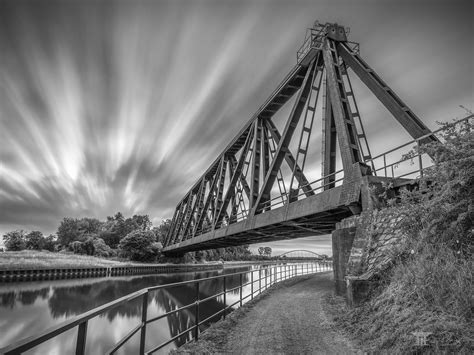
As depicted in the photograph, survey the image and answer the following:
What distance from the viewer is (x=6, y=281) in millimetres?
32875

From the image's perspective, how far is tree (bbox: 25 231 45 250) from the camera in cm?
11436

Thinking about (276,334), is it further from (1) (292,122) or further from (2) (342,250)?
(1) (292,122)

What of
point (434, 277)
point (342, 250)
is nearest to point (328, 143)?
point (342, 250)

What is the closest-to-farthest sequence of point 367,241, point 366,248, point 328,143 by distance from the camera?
point 366,248, point 367,241, point 328,143

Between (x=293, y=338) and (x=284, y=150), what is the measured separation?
454 inches

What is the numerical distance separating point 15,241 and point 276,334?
136 metres

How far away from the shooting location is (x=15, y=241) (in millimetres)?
109250

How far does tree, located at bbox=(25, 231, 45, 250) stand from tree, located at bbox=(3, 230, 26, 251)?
2.74 m

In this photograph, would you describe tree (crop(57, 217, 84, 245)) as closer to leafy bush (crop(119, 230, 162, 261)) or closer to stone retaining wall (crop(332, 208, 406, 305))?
leafy bush (crop(119, 230, 162, 261))

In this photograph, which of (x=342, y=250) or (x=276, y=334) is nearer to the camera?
(x=276, y=334)

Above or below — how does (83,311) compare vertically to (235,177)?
below

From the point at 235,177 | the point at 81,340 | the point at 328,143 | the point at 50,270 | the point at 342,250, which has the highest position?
the point at 235,177
